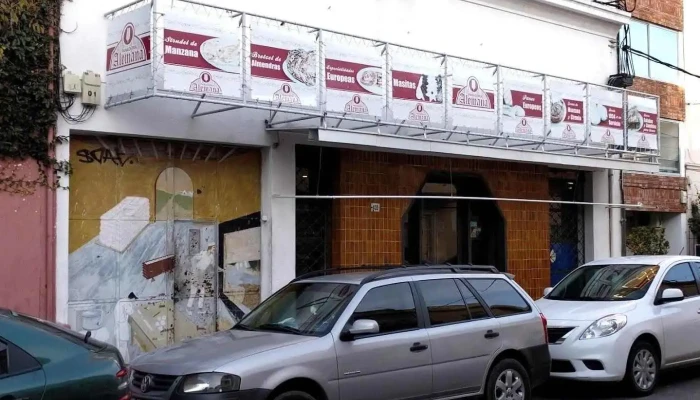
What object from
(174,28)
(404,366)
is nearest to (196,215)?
(174,28)

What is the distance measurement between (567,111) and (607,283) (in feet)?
14.1

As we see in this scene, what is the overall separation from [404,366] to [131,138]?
538 centimetres

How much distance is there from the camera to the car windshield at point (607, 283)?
34.6ft

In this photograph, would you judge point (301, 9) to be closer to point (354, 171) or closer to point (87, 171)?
point (354, 171)

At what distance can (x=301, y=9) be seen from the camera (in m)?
12.6

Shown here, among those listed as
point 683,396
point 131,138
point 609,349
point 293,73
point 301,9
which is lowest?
point 683,396

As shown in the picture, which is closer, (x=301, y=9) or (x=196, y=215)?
(x=196, y=215)

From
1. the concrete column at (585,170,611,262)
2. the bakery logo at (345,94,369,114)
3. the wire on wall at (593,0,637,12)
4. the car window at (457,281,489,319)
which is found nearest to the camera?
the car window at (457,281,489,319)

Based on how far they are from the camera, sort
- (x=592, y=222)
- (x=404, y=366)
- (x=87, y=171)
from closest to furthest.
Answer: (x=404, y=366) → (x=87, y=171) → (x=592, y=222)

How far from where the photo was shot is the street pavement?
9.91m

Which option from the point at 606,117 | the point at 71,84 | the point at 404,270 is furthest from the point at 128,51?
the point at 606,117

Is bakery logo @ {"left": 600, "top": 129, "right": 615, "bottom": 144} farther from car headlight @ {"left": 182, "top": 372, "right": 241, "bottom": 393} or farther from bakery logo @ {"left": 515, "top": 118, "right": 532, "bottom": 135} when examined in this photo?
car headlight @ {"left": 182, "top": 372, "right": 241, "bottom": 393}

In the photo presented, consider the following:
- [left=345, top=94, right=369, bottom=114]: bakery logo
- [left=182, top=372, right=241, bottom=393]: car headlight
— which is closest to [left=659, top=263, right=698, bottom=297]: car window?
[left=345, top=94, right=369, bottom=114]: bakery logo

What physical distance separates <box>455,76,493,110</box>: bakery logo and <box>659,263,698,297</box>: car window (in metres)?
3.91
